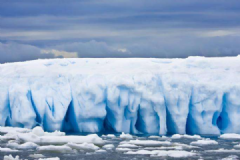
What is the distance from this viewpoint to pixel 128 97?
25.2 metres

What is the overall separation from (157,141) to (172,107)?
12.6 ft

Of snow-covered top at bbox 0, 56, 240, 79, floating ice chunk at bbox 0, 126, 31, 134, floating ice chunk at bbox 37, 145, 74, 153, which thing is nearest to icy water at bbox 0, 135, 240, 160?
floating ice chunk at bbox 37, 145, 74, 153

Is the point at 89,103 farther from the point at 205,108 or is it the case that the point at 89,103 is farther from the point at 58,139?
the point at 205,108

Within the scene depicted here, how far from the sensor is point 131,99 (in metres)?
25.2

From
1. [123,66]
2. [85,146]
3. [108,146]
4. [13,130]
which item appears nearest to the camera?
[85,146]

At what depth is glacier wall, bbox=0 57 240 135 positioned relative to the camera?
2517 cm

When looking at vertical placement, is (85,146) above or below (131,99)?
below

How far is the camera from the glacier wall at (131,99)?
25.2 m

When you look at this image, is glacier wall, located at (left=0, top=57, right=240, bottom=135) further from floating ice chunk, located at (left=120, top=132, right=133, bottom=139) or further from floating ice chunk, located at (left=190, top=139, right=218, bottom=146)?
floating ice chunk, located at (left=190, top=139, right=218, bottom=146)

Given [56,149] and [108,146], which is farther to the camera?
[108,146]

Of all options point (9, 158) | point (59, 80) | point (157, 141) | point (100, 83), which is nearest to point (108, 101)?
point (100, 83)

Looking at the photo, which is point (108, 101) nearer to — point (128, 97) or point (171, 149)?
point (128, 97)

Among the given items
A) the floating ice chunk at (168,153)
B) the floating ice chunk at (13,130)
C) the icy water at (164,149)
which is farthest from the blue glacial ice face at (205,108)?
the floating ice chunk at (13,130)

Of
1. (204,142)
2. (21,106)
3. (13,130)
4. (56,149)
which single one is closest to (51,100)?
(21,106)
